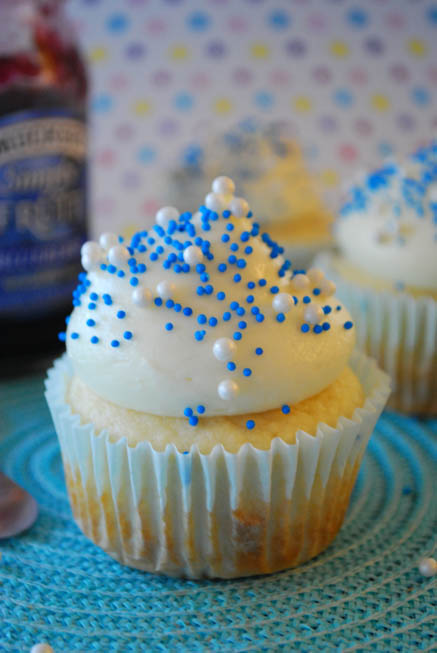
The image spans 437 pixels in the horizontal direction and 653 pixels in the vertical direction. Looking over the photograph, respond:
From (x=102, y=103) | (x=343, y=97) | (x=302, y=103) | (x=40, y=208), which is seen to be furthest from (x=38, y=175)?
(x=343, y=97)

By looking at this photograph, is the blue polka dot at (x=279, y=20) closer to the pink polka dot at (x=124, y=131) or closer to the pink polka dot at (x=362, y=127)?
the pink polka dot at (x=362, y=127)

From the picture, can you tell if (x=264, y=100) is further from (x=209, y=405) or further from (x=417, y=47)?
(x=209, y=405)

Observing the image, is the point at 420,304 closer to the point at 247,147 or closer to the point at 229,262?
the point at 229,262

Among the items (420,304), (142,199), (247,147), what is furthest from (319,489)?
(142,199)

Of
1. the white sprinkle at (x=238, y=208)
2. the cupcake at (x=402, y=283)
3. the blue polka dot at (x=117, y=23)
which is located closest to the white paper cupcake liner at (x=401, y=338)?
the cupcake at (x=402, y=283)

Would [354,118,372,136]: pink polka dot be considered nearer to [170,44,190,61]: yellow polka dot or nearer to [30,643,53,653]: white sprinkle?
[170,44,190,61]: yellow polka dot

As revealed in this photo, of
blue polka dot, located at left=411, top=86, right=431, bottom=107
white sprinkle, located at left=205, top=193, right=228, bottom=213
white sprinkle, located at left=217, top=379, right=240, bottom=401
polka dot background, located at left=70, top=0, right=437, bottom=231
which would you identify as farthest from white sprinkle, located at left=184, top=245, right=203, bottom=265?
blue polka dot, located at left=411, top=86, right=431, bottom=107
